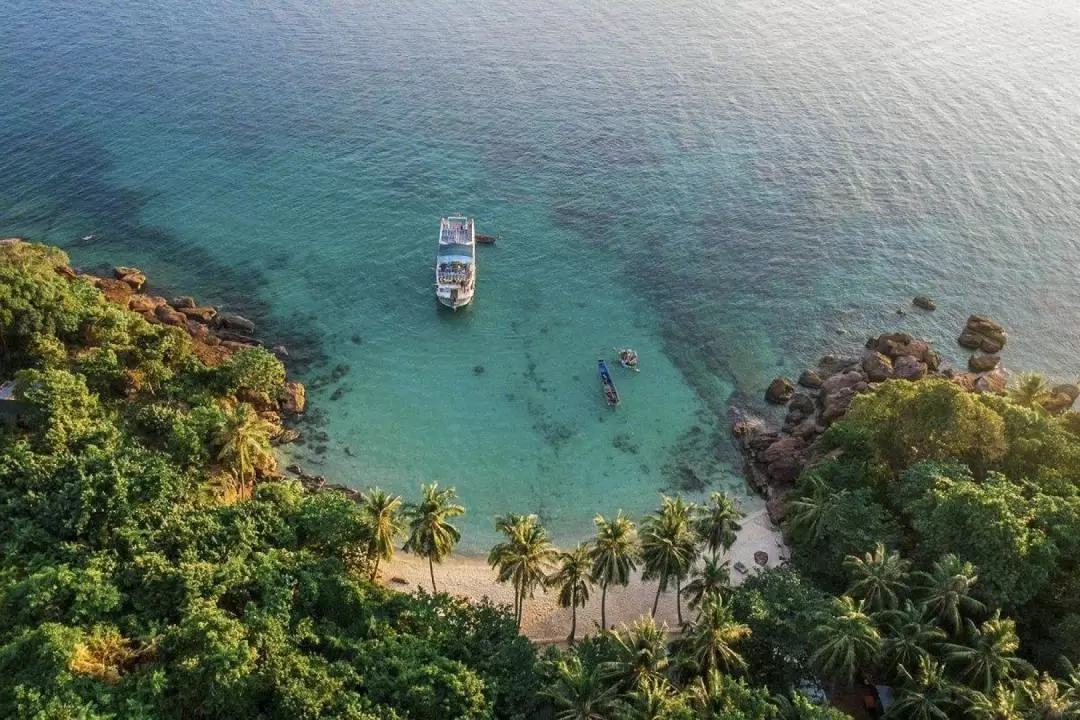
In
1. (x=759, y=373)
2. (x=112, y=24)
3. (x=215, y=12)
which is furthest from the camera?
(x=215, y=12)

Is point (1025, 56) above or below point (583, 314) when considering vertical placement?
above

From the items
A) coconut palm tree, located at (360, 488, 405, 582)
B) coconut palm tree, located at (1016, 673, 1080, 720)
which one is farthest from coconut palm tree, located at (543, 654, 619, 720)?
coconut palm tree, located at (1016, 673, 1080, 720)

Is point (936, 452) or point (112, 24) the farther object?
point (112, 24)

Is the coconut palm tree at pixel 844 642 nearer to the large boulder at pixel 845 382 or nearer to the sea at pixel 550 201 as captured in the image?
the sea at pixel 550 201

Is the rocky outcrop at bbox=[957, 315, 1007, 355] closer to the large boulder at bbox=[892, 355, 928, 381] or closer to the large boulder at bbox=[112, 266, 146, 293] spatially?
the large boulder at bbox=[892, 355, 928, 381]

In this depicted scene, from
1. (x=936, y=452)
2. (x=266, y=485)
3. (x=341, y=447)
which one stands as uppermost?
(x=936, y=452)

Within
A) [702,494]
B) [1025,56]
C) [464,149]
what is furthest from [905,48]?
[702,494]

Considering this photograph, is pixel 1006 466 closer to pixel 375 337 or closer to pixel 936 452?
pixel 936 452

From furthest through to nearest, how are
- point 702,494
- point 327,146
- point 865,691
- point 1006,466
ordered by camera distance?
point 327,146
point 702,494
point 1006,466
point 865,691
